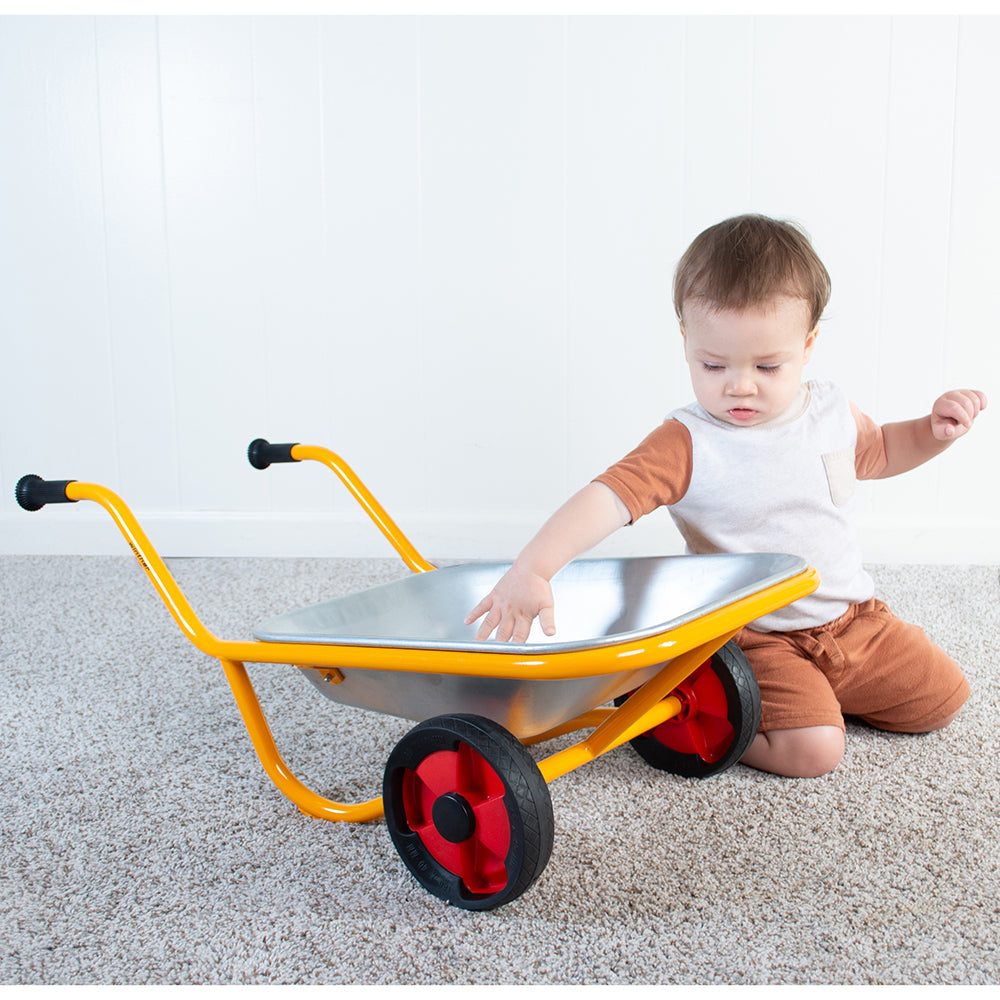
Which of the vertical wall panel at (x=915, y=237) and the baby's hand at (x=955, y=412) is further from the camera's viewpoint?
the vertical wall panel at (x=915, y=237)

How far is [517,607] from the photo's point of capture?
0.76 m

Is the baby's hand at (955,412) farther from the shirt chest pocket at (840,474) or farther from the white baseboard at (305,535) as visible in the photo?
the white baseboard at (305,535)

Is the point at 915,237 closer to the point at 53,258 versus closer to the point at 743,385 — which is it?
the point at 743,385

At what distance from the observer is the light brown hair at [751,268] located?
864mm

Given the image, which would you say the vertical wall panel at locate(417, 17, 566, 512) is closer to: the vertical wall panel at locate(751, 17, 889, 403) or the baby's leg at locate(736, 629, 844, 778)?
the vertical wall panel at locate(751, 17, 889, 403)

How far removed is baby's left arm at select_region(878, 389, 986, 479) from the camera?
947mm

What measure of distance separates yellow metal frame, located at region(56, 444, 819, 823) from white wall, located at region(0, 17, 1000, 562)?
3.26 ft

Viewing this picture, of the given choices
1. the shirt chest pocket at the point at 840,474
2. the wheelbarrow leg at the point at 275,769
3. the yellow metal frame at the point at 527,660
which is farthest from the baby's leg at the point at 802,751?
the wheelbarrow leg at the point at 275,769

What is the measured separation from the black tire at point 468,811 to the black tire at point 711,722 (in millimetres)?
228

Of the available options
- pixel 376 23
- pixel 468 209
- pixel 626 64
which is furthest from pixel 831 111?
pixel 376 23

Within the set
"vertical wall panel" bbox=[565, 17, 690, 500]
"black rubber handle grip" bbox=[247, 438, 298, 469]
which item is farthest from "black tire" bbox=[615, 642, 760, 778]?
"vertical wall panel" bbox=[565, 17, 690, 500]

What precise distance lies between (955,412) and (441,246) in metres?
1.10

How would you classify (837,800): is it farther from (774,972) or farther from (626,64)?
(626,64)

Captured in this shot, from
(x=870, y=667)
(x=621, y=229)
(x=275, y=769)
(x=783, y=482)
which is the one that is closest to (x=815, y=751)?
(x=870, y=667)
